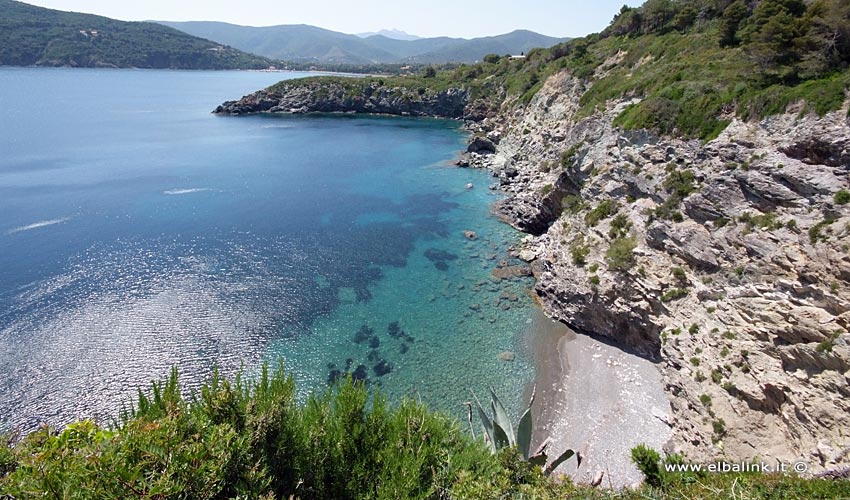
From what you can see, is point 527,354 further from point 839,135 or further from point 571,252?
point 839,135

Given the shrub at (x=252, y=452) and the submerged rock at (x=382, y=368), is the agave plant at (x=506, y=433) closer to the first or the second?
the shrub at (x=252, y=452)

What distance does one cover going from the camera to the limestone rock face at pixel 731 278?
17.4 metres

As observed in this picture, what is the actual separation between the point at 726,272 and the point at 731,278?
1.97 ft

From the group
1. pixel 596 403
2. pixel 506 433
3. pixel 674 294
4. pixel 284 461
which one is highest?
pixel 284 461

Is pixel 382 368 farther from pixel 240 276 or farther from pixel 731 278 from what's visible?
pixel 731 278

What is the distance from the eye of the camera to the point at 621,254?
28.6 m

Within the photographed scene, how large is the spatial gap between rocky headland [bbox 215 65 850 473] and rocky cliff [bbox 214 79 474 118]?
95363 mm

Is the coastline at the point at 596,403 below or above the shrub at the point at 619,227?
below

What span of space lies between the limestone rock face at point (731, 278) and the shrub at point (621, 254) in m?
0.25

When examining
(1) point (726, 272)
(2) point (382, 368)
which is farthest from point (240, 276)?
(1) point (726, 272)

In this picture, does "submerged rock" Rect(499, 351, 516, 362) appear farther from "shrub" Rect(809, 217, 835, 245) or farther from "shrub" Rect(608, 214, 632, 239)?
"shrub" Rect(809, 217, 835, 245)

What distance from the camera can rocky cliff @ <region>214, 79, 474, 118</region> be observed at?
129 metres

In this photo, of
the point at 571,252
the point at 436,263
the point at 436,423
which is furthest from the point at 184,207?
the point at 436,423

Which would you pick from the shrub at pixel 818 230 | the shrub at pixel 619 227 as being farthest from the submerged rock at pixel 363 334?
the shrub at pixel 818 230
